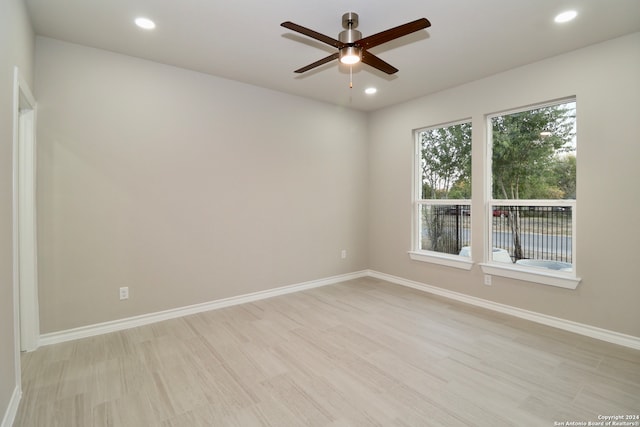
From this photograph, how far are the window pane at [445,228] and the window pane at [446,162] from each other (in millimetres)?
180

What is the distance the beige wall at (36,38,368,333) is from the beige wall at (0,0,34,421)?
102 centimetres

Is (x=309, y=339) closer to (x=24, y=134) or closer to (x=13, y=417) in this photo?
(x=13, y=417)

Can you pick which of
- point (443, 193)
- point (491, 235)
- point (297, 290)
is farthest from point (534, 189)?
point (297, 290)

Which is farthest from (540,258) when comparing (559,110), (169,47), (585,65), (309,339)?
(169,47)

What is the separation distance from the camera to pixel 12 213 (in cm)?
198

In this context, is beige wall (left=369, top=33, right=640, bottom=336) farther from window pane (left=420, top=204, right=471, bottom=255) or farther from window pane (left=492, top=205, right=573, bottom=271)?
window pane (left=420, top=204, right=471, bottom=255)

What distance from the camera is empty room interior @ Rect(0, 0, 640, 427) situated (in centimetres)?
212

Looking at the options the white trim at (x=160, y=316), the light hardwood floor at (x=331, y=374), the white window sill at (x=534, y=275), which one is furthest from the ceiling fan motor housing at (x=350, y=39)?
Result: the white trim at (x=160, y=316)

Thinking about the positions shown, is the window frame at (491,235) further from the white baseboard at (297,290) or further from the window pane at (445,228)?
the white baseboard at (297,290)

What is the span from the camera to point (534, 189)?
11.6 ft

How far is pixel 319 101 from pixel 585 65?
3105 millimetres

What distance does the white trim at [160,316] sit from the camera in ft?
9.66

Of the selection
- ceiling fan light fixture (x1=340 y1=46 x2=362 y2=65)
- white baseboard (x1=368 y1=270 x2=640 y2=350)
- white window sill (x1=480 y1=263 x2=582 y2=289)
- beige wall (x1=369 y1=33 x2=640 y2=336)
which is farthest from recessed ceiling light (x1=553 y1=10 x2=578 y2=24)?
white baseboard (x1=368 y1=270 x2=640 y2=350)

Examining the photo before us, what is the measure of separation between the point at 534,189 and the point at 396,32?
8.48ft
